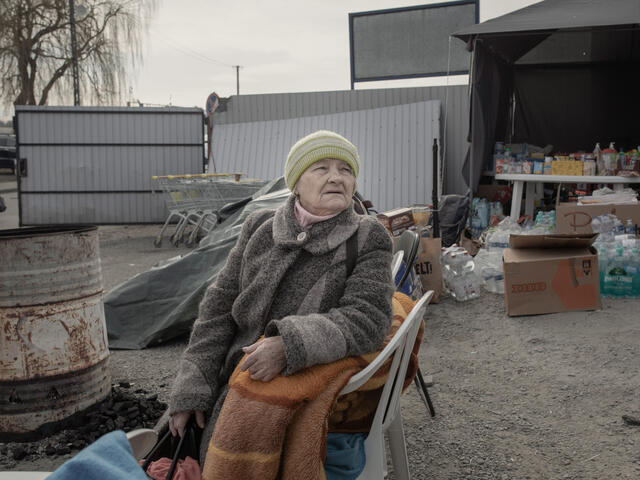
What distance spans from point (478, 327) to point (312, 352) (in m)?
3.56

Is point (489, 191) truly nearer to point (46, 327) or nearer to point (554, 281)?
point (554, 281)

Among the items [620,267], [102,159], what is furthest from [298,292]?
[102,159]

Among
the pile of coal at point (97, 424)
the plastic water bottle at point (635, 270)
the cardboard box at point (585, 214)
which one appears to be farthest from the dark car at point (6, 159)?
the plastic water bottle at point (635, 270)

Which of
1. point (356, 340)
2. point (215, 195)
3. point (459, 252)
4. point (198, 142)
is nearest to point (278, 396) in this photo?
point (356, 340)

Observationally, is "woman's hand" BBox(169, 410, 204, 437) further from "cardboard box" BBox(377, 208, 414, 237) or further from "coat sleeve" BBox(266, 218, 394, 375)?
"cardboard box" BBox(377, 208, 414, 237)

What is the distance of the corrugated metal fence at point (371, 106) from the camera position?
34.9 feet

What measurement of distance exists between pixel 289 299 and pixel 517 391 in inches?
89.5

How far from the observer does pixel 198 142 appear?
1237 cm

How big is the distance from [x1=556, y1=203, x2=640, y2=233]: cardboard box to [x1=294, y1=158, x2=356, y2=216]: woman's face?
4884 millimetres

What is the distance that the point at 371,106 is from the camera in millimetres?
11945

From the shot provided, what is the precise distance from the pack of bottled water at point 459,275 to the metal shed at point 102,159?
758 centimetres

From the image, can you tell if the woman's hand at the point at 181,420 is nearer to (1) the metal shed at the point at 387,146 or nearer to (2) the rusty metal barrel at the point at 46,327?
(2) the rusty metal barrel at the point at 46,327

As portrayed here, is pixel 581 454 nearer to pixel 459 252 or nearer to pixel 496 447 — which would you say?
pixel 496 447

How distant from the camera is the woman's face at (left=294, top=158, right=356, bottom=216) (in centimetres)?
196
